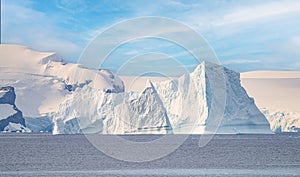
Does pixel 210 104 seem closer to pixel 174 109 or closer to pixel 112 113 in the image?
pixel 174 109

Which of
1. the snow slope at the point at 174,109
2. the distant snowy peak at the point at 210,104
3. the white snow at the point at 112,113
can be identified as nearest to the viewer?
the white snow at the point at 112,113

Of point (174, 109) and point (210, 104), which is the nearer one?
point (210, 104)

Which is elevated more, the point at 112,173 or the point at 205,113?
the point at 205,113

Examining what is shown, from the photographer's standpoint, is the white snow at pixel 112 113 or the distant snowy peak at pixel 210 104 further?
the distant snowy peak at pixel 210 104

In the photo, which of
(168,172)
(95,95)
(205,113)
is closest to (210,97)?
(205,113)

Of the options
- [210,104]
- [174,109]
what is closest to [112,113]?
[174,109]

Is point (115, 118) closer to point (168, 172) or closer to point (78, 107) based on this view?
point (78, 107)

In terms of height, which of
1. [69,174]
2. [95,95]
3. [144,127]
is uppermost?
[95,95]

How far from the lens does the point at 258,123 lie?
14588 centimetres

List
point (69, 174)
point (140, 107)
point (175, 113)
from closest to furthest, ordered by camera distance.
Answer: point (69, 174) → point (140, 107) → point (175, 113)

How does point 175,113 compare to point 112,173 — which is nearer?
point 112,173

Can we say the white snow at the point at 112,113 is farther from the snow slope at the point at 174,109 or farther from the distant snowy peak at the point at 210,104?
the distant snowy peak at the point at 210,104

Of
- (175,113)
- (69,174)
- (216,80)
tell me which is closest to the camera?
(69,174)

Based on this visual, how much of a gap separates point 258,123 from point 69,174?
107189 mm
